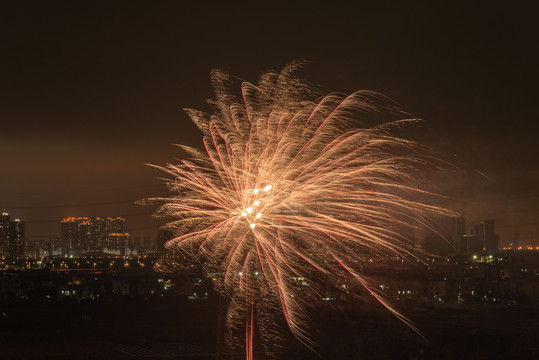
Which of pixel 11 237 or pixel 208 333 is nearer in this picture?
pixel 208 333

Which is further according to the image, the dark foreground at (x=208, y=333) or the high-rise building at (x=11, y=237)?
the high-rise building at (x=11, y=237)

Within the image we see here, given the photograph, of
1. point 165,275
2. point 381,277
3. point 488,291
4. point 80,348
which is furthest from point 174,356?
point 488,291

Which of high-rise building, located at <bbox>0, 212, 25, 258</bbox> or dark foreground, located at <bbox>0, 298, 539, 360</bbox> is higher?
high-rise building, located at <bbox>0, 212, 25, 258</bbox>

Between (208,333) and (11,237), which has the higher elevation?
(11,237)

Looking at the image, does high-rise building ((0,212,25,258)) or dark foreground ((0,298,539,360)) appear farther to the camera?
high-rise building ((0,212,25,258))
